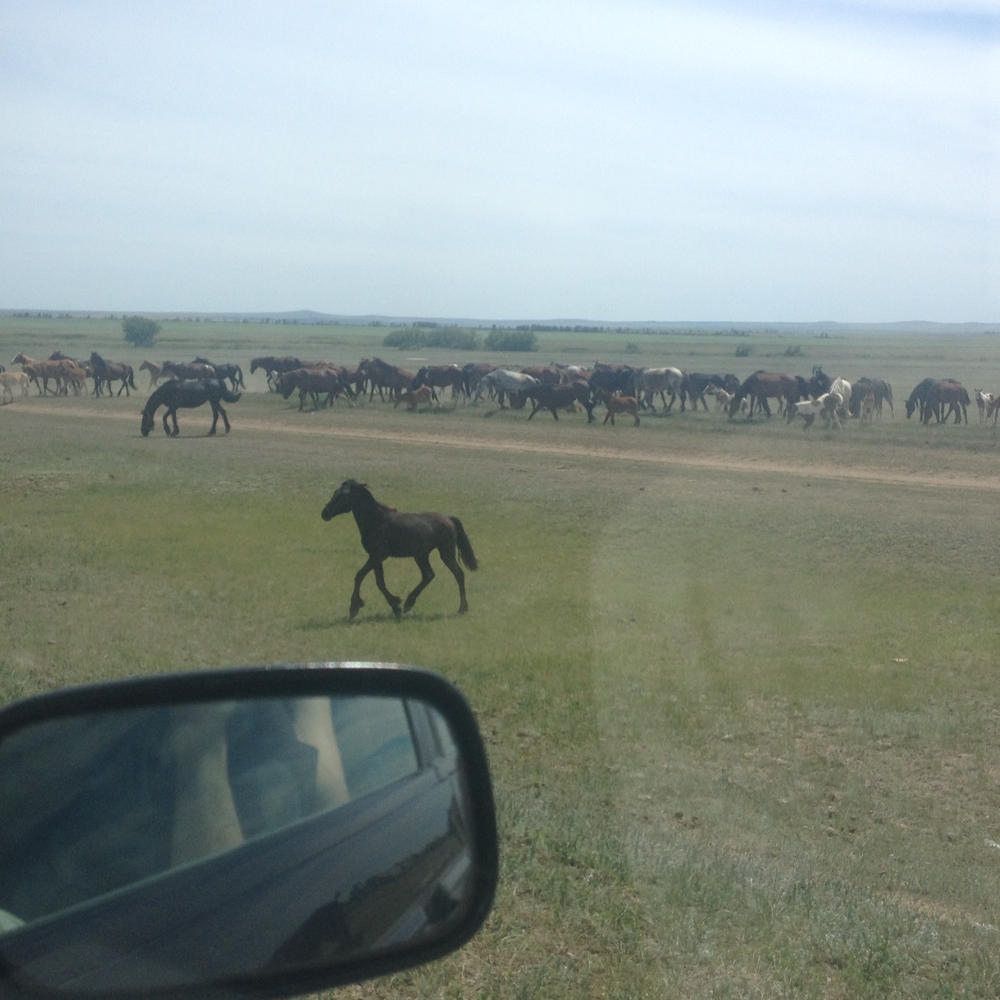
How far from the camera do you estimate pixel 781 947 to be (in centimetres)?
456

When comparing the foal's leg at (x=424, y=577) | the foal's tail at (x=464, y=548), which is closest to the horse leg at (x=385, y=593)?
the foal's leg at (x=424, y=577)

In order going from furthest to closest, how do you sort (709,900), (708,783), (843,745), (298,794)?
(843,745) < (708,783) < (709,900) < (298,794)

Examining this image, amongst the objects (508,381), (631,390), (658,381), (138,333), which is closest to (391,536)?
(508,381)

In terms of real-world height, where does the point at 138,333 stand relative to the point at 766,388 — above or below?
above

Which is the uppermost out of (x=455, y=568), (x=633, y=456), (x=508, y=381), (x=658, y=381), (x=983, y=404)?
(x=658, y=381)

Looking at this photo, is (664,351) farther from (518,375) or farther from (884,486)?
(884,486)

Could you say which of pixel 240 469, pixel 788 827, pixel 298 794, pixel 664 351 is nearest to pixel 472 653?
pixel 788 827

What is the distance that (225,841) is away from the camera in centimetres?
253

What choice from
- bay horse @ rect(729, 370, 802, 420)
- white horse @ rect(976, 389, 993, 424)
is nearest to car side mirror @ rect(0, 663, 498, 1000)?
bay horse @ rect(729, 370, 802, 420)

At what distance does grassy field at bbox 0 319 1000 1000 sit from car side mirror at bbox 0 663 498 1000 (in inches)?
71.1

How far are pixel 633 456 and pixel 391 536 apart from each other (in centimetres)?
1625

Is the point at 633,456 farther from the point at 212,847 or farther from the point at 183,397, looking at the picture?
the point at 212,847

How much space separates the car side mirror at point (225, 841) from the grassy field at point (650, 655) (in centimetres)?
181

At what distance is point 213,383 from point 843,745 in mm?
25558
